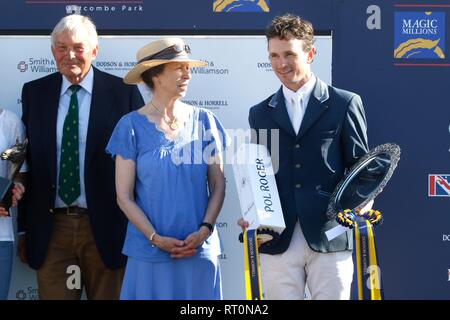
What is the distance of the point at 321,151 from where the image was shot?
13.8ft

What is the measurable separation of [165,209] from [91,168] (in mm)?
665

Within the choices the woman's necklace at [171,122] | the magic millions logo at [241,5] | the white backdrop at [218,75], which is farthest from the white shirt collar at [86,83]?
the magic millions logo at [241,5]

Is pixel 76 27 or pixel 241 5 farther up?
pixel 241 5

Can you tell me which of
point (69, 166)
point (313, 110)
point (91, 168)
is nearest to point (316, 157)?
point (313, 110)

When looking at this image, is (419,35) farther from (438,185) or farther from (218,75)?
(218,75)

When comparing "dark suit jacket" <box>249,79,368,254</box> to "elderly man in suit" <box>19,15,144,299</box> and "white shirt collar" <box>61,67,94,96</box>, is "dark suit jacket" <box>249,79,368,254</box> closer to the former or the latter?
"elderly man in suit" <box>19,15,144,299</box>

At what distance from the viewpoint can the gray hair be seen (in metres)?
4.77

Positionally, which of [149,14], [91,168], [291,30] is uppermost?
[149,14]

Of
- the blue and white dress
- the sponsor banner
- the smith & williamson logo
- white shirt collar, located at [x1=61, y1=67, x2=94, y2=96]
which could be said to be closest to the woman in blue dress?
the blue and white dress

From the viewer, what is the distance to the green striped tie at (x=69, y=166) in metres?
4.79

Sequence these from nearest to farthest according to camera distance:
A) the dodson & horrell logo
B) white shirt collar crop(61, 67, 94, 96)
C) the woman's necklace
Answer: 1. the woman's necklace
2. white shirt collar crop(61, 67, 94, 96)
3. the dodson & horrell logo

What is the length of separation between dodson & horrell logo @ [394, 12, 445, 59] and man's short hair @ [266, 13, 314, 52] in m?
1.20

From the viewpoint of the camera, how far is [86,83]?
491cm

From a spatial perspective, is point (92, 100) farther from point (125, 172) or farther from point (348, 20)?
point (348, 20)
